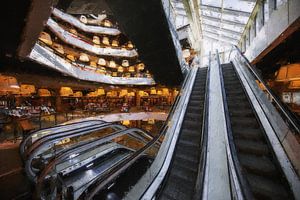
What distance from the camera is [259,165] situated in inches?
122

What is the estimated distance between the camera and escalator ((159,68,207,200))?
3.22 m

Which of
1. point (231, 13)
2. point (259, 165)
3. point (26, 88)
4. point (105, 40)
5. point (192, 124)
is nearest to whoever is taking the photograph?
point (259, 165)

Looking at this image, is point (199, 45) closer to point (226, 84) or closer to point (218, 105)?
point (226, 84)

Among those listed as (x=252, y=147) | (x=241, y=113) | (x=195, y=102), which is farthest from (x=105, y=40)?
(x=252, y=147)

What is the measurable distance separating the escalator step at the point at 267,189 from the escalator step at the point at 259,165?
0.36ft

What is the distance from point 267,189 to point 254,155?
825 mm

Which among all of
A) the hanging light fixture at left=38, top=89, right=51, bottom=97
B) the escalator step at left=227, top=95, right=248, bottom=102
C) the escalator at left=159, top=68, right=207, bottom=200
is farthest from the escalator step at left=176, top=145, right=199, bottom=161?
the hanging light fixture at left=38, top=89, right=51, bottom=97

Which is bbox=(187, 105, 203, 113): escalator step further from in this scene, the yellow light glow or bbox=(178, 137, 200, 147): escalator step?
the yellow light glow

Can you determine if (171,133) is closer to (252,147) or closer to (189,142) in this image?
(189,142)

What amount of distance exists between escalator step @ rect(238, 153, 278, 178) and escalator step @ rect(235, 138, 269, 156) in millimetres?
105

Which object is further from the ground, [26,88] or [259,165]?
[26,88]

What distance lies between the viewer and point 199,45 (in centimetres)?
2292

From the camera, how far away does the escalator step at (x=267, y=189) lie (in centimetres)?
255

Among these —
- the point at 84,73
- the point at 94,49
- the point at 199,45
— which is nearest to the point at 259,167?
the point at 84,73
